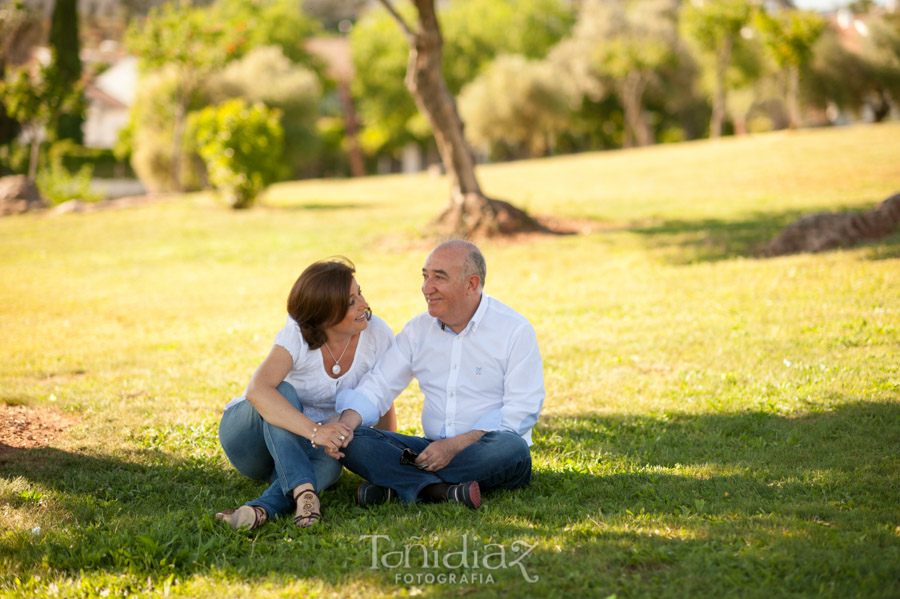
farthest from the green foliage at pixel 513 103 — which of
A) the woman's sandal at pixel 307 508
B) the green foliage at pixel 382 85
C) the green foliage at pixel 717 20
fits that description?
the woman's sandal at pixel 307 508

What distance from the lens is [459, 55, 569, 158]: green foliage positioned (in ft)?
138

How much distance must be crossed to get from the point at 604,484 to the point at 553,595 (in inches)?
55.2

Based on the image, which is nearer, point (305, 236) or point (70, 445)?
point (70, 445)

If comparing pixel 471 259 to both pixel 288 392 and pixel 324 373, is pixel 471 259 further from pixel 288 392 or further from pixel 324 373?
pixel 288 392

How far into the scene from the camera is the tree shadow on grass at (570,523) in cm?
347

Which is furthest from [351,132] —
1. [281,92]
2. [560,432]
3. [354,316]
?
[354,316]

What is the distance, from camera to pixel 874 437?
16.8 feet

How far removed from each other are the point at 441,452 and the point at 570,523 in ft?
2.62

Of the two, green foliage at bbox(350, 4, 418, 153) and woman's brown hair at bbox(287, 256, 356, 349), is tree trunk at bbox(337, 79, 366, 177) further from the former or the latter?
woman's brown hair at bbox(287, 256, 356, 349)

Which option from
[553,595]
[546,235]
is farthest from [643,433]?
[546,235]

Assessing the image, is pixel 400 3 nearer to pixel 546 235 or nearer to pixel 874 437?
pixel 546 235

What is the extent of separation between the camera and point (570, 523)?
406cm

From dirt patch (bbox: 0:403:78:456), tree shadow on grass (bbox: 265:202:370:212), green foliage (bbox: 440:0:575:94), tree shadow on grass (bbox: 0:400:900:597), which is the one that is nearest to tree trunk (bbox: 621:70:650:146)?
green foliage (bbox: 440:0:575:94)

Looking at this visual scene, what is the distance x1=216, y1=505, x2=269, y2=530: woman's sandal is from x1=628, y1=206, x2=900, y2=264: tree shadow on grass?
922cm
